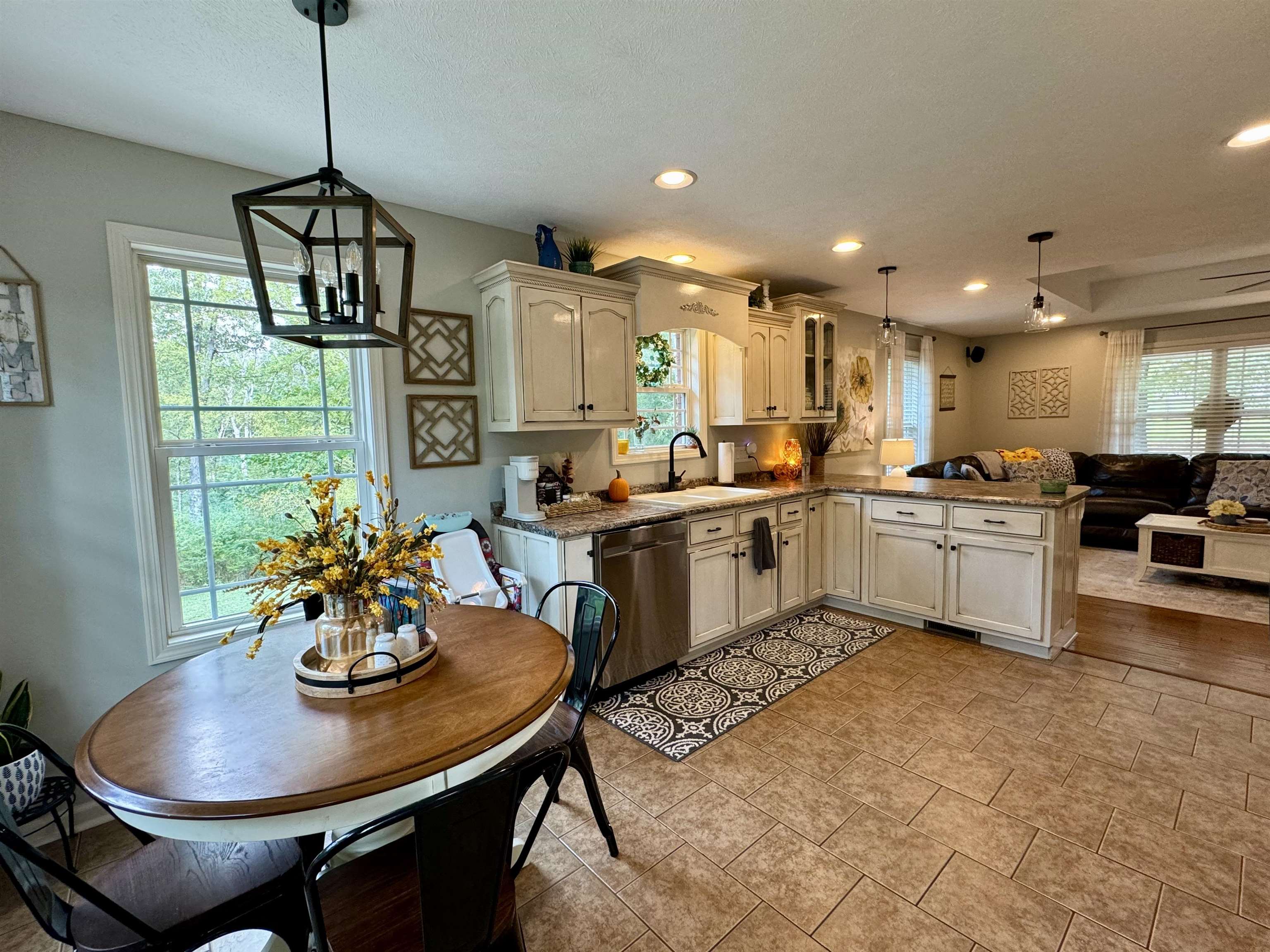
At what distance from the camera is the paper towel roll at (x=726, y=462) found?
427 centimetres

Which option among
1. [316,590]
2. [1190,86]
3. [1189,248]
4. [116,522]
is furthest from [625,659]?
[1189,248]

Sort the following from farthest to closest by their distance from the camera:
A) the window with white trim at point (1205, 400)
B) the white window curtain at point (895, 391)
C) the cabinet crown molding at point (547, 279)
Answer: the white window curtain at point (895, 391) → the window with white trim at point (1205, 400) → the cabinet crown molding at point (547, 279)

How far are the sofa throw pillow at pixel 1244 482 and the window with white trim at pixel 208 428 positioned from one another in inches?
290

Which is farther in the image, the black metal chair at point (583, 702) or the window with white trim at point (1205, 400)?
the window with white trim at point (1205, 400)

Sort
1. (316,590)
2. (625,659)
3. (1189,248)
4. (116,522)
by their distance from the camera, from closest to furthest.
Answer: (316,590) < (116,522) < (625,659) < (1189,248)

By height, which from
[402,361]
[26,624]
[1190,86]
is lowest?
[26,624]

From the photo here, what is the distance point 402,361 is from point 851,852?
2.74m

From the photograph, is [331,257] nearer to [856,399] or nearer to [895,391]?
[856,399]

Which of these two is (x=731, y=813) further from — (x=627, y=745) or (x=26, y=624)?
(x=26, y=624)

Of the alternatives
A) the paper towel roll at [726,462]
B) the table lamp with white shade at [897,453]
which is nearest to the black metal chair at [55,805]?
the paper towel roll at [726,462]

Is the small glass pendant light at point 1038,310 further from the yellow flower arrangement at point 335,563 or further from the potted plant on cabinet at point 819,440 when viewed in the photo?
the yellow flower arrangement at point 335,563

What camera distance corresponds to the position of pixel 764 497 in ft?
12.0

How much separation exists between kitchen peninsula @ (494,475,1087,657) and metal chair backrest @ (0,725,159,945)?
179 centimetres

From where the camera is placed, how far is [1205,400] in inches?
246
